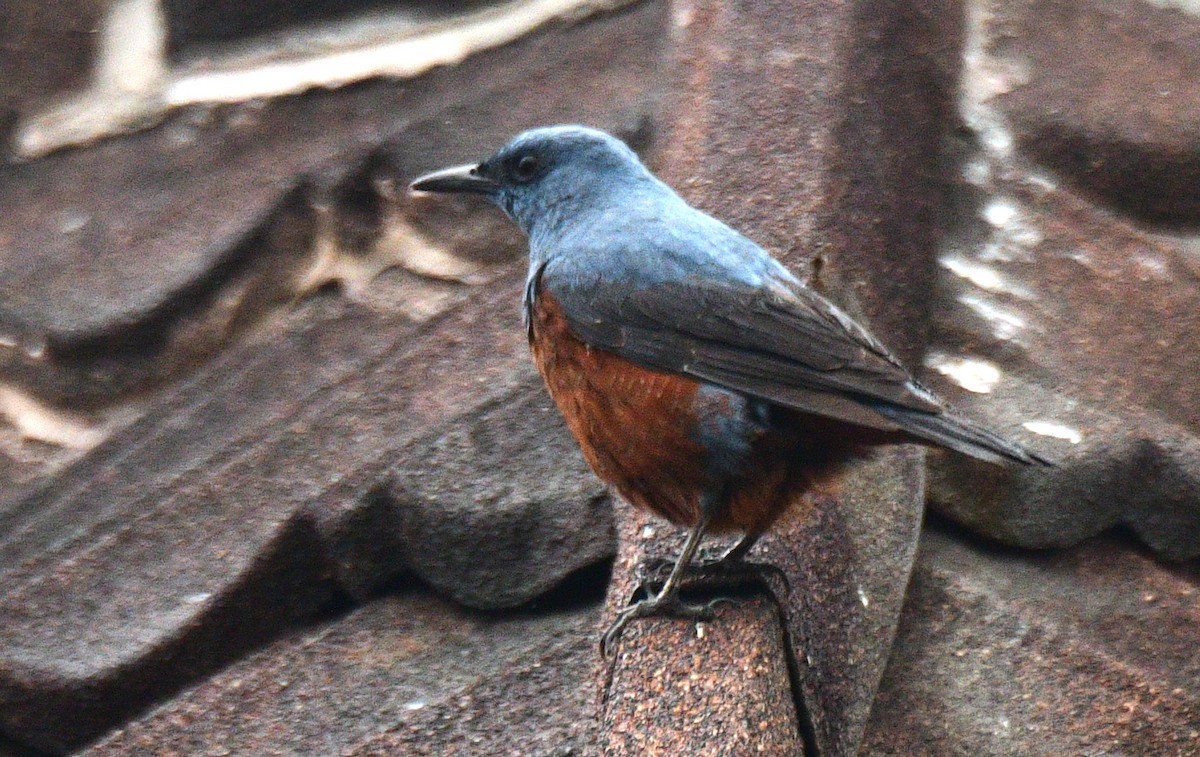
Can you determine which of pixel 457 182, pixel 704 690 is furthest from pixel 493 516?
pixel 457 182

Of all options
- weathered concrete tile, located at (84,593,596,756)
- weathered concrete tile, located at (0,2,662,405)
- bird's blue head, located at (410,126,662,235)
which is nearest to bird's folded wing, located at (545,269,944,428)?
bird's blue head, located at (410,126,662,235)

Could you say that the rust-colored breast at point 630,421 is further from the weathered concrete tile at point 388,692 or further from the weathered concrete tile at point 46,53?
the weathered concrete tile at point 46,53

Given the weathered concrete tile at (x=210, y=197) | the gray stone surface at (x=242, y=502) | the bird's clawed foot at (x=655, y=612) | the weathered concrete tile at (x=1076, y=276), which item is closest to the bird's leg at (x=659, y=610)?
the bird's clawed foot at (x=655, y=612)

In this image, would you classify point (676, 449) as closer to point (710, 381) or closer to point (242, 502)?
point (710, 381)

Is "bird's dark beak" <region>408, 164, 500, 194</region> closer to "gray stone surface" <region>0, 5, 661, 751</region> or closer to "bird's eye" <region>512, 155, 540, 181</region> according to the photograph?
"bird's eye" <region>512, 155, 540, 181</region>

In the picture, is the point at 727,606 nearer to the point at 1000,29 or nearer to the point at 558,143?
the point at 558,143

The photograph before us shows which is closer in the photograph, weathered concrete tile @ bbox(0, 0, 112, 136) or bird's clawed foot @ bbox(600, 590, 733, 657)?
bird's clawed foot @ bbox(600, 590, 733, 657)
